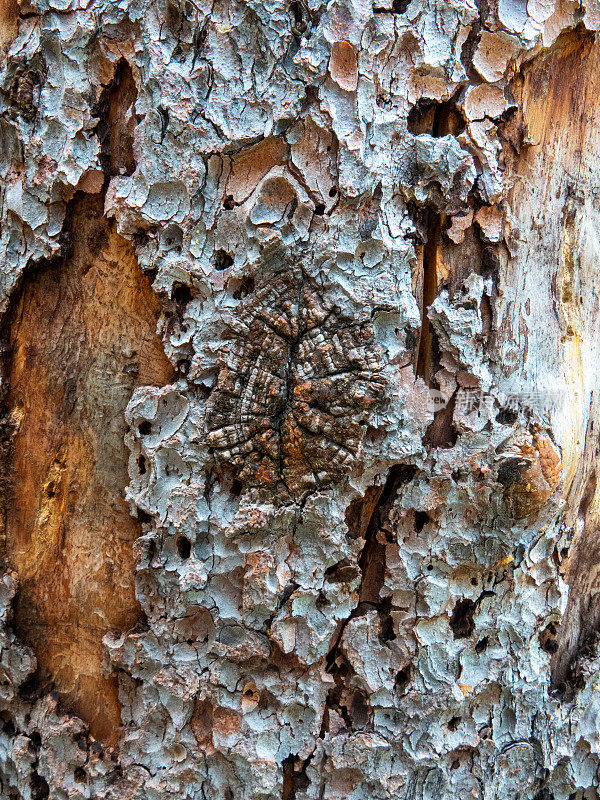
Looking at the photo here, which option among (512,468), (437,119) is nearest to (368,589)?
(512,468)

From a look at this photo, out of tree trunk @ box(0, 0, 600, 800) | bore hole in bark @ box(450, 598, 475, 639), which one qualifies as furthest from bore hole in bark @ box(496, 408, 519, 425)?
bore hole in bark @ box(450, 598, 475, 639)

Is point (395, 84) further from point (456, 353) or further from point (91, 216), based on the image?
point (91, 216)

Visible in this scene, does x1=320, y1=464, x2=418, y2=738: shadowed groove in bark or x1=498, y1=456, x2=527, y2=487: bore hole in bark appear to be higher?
x1=498, y1=456, x2=527, y2=487: bore hole in bark

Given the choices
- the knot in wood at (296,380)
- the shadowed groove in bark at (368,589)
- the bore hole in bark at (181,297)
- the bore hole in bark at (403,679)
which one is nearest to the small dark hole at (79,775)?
the shadowed groove in bark at (368,589)

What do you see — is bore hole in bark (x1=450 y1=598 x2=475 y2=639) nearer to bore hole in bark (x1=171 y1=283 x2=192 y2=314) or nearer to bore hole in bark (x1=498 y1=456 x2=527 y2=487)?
bore hole in bark (x1=498 y1=456 x2=527 y2=487)

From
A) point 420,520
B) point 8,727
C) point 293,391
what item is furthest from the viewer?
point 8,727

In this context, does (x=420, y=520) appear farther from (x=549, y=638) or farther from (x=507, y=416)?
(x=549, y=638)

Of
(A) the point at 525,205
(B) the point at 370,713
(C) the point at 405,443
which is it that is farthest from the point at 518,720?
(A) the point at 525,205
